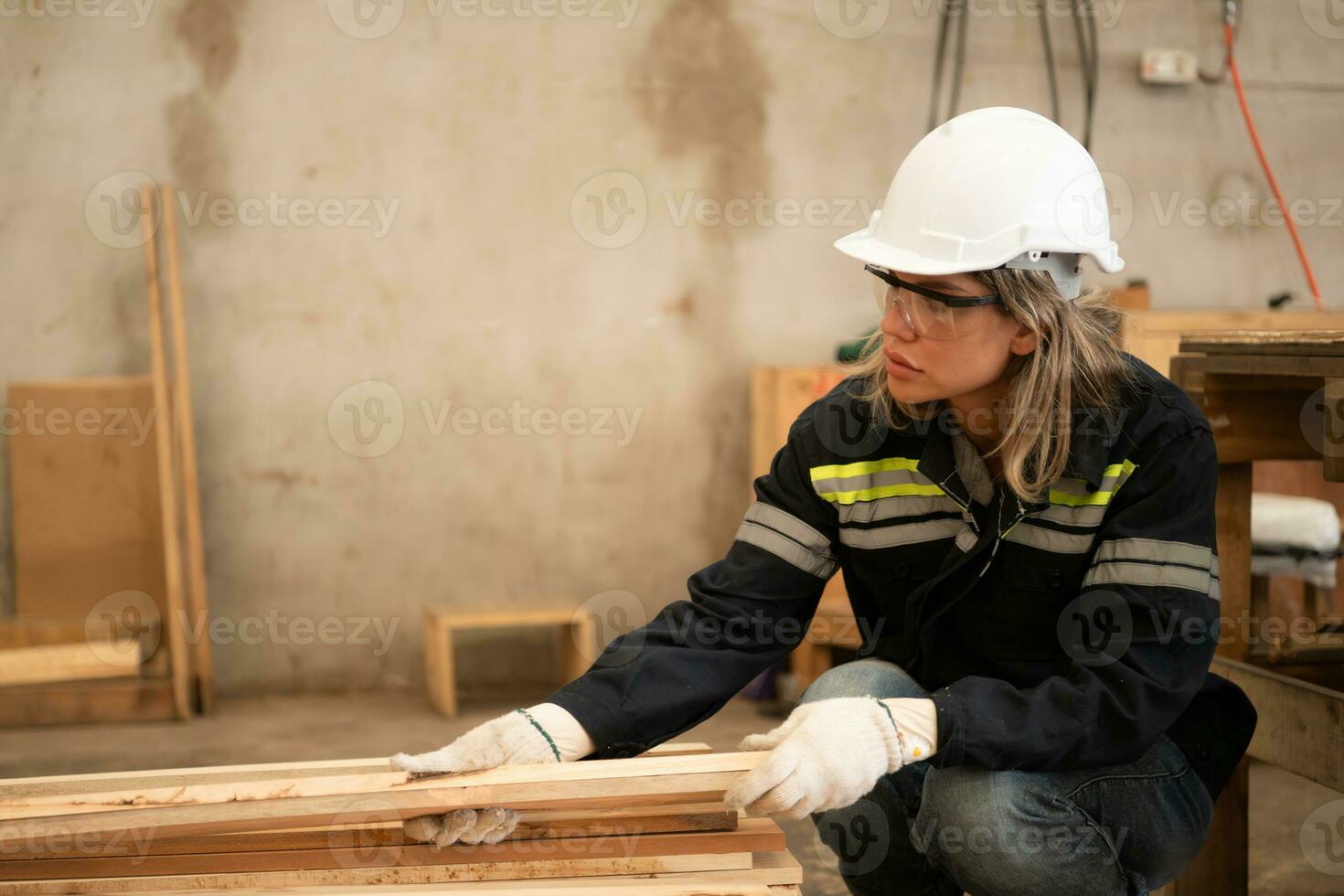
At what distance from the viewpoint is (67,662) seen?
4.03 metres

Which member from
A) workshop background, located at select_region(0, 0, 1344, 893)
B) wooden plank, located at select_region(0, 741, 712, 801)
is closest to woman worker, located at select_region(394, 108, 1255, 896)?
wooden plank, located at select_region(0, 741, 712, 801)

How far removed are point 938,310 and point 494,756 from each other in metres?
0.90

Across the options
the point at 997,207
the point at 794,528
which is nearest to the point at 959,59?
the point at 997,207

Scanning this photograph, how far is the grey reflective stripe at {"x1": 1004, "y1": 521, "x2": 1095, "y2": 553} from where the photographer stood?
1.81m

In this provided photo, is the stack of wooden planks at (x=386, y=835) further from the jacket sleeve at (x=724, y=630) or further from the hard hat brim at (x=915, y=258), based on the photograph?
the hard hat brim at (x=915, y=258)

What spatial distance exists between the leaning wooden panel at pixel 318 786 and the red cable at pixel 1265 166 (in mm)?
4092

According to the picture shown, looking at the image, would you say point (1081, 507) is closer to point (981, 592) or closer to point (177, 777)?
point (981, 592)

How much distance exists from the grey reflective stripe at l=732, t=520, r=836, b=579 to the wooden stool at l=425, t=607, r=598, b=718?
2415 millimetres

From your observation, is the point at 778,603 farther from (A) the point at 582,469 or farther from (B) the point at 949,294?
(A) the point at 582,469

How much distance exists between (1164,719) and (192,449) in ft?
11.6

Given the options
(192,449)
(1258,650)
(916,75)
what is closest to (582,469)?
(192,449)

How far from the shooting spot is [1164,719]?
1677mm

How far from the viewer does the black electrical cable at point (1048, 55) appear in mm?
4805

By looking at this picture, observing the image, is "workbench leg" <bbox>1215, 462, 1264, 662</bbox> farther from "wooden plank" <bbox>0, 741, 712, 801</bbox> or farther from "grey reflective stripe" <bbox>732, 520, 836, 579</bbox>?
"wooden plank" <bbox>0, 741, 712, 801</bbox>
